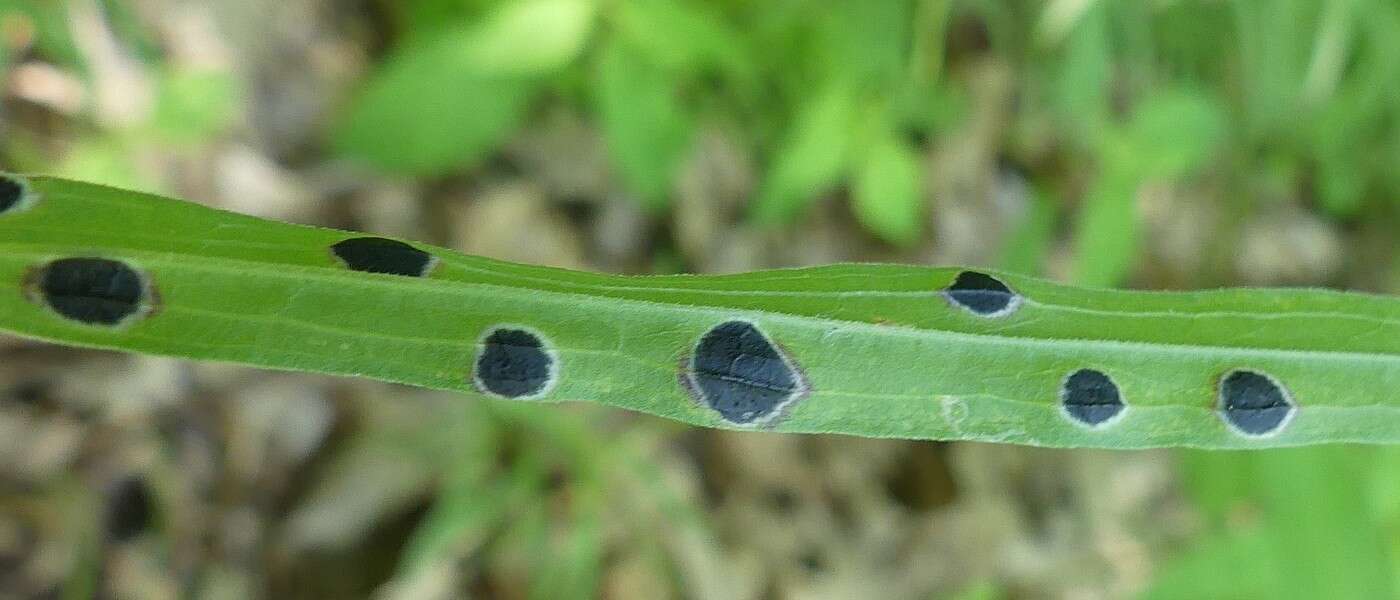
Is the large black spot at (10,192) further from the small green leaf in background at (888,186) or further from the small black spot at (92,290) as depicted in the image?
the small green leaf in background at (888,186)

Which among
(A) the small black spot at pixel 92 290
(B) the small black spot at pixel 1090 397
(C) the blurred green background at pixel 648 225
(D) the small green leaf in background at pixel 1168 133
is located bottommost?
(A) the small black spot at pixel 92 290

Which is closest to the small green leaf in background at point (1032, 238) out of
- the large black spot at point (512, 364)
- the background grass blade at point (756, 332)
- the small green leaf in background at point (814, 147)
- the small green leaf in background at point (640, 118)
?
the small green leaf in background at point (814, 147)

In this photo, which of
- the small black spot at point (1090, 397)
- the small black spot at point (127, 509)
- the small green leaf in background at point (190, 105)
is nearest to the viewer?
the small black spot at point (1090, 397)

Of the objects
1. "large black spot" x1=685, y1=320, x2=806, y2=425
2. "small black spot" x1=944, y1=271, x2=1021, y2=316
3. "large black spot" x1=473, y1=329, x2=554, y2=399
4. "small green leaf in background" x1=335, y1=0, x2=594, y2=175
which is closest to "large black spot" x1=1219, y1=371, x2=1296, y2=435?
"small black spot" x1=944, y1=271, x2=1021, y2=316

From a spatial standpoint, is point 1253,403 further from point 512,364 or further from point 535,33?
point 535,33

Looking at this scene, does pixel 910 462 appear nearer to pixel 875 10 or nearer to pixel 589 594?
pixel 589 594

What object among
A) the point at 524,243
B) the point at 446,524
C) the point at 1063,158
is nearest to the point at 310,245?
the point at 446,524
